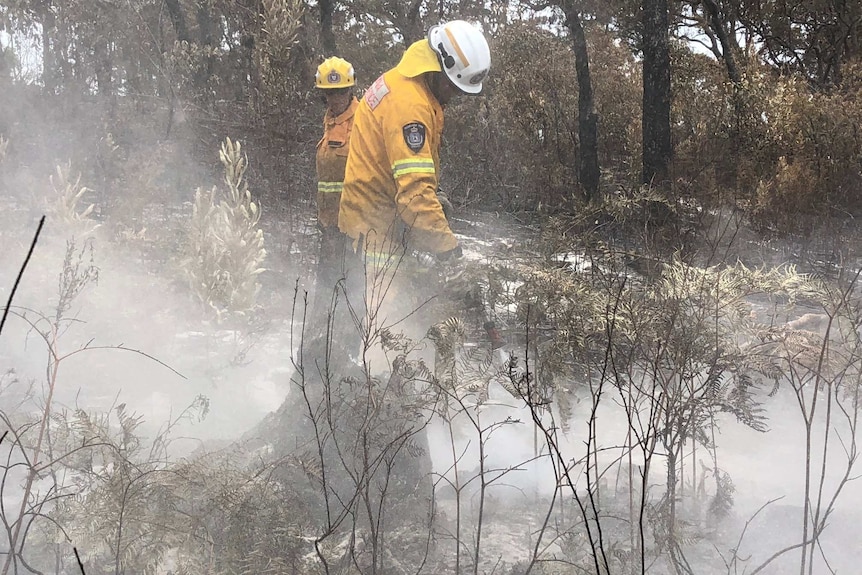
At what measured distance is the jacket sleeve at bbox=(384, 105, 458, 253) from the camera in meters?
2.62

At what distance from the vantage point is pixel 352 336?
2.96m

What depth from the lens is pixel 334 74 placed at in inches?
145

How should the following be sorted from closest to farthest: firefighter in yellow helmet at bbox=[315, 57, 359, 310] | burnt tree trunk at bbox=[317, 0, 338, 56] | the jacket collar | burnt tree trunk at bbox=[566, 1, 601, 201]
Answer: firefighter in yellow helmet at bbox=[315, 57, 359, 310] → the jacket collar → burnt tree trunk at bbox=[566, 1, 601, 201] → burnt tree trunk at bbox=[317, 0, 338, 56]

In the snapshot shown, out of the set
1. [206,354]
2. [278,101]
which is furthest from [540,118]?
[206,354]

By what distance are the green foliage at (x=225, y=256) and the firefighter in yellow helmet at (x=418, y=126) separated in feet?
7.37

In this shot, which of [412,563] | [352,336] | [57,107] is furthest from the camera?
[57,107]

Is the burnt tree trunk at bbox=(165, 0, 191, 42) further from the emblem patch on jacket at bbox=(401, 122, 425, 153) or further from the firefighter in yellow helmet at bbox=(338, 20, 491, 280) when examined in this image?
the emblem patch on jacket at bbox=(401, 122, 425, 153)

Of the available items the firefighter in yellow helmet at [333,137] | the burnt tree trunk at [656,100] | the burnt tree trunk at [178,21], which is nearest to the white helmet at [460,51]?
the firefighter in yellow helmet at [333,137]

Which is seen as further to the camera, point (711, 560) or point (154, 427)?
point (154, 427)

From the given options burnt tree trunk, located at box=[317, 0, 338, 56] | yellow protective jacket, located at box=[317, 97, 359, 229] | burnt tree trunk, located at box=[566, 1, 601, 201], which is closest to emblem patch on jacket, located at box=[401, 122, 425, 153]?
yellow protective jacket, located at box=[317, 97, 359, 229]

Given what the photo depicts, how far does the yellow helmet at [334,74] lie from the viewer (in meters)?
3.68

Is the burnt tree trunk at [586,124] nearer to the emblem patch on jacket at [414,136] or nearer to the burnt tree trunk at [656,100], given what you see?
the burnt tree trunk at [656,100]

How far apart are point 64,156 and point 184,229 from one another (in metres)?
2.69

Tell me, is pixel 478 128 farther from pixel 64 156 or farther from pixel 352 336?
pixel 352 336
